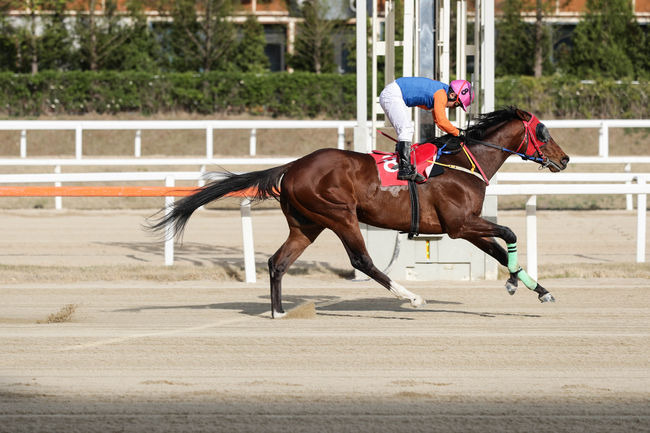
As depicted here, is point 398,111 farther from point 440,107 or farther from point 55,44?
point 55,44

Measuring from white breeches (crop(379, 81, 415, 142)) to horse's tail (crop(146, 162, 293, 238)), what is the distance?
71cm

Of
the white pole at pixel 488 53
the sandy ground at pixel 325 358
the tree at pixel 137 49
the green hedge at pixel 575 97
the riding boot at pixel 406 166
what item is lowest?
the sandy ground at pixel 325 358

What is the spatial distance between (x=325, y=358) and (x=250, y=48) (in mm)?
20383

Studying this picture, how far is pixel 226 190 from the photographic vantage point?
674cm

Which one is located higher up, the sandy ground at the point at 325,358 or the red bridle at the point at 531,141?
the red bridle at the point at 531,141

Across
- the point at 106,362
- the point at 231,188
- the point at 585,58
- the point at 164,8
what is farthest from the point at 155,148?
the point at 106,362

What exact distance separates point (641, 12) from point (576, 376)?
23.8 m

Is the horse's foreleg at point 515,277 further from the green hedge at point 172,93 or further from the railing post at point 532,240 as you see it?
the green hedge at point 172,93

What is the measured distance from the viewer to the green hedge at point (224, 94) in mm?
22031

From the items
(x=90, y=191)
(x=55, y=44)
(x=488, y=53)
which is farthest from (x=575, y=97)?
(x=90, y=191)

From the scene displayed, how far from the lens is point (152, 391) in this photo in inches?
177

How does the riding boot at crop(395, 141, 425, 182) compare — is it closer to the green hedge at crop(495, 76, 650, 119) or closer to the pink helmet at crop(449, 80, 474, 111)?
the pink helmet at crop(449, 80, 474, 111)

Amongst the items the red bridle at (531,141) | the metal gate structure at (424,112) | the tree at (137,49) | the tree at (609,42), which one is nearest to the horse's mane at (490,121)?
the red bridle at (531,141)

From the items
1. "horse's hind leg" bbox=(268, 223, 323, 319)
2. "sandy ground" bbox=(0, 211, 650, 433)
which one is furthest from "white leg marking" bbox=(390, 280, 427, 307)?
"horse's hind leg" bbox=(268, 223, 323, 319)
